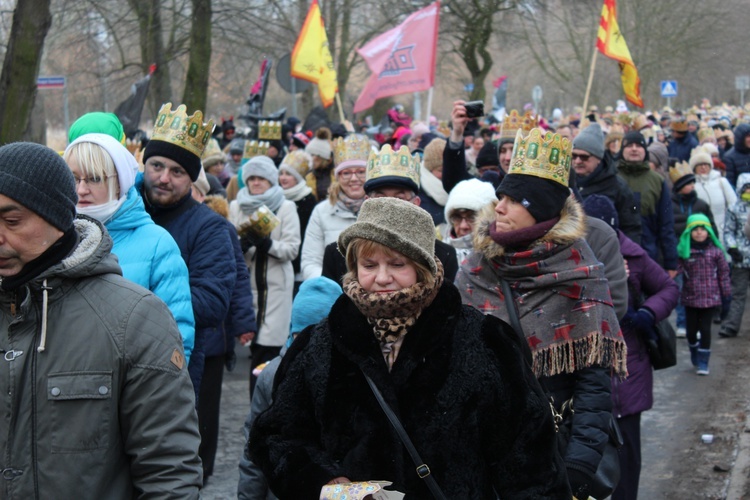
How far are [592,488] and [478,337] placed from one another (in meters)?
1.18

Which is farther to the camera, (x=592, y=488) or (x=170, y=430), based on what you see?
(x=592, y=488)

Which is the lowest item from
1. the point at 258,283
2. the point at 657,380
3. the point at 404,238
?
the point at 657,380

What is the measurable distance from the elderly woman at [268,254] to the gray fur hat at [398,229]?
4414 mm

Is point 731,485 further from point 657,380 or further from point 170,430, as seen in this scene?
point 170,430

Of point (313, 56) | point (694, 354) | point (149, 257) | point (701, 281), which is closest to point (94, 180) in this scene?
point (149, 257)

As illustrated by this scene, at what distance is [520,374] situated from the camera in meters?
3.09

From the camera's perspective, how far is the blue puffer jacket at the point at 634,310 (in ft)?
17.2

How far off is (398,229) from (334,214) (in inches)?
156

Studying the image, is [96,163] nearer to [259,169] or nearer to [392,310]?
[392,310]

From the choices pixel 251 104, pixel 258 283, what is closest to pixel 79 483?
pixel 258 283

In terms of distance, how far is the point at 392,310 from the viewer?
10.2 feet

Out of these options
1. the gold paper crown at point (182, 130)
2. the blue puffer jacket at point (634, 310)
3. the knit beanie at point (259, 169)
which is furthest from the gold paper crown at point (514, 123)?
the gold paper crown at point (182, 130)

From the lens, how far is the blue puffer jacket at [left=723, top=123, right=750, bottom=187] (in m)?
15.8

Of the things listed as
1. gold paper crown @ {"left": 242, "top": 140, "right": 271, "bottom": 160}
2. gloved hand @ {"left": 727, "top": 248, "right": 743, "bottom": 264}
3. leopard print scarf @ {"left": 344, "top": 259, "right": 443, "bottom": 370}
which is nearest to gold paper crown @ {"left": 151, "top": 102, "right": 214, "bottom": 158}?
leopard print scarf @ {"left": 344, "top": 259, "right": 443, "bottom": 370}
